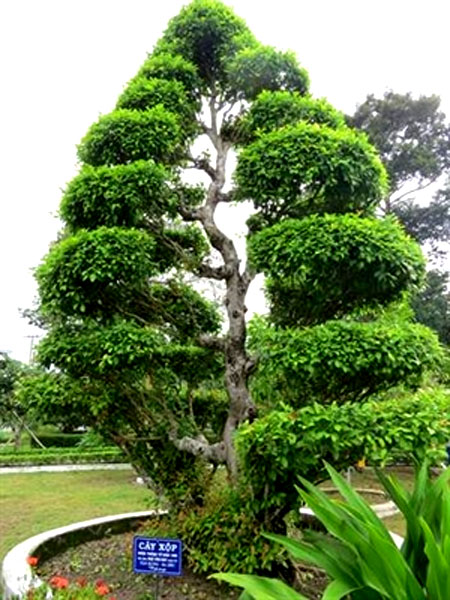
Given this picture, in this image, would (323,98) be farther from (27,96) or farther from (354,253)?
(27,96)

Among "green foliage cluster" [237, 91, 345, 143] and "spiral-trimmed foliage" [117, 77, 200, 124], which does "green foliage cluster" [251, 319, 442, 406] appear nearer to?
"green foliage cluster" [237, 91, 345, 143]

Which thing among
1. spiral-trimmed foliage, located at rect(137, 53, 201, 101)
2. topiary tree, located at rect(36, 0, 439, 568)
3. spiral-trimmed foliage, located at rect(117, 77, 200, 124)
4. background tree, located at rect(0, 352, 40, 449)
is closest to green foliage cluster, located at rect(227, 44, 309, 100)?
topiary tree, located at rect(36, 0, 439, 568)

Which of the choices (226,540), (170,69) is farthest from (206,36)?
(226,540)

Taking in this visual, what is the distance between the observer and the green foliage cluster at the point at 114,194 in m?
3.53

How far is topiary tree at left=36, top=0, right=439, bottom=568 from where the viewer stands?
10.4 feet

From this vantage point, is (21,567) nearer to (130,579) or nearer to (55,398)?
(130,579)

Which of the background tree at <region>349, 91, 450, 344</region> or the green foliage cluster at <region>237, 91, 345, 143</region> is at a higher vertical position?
the background tree at <region>349, 91, 450, 344</region>

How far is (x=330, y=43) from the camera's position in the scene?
457 centimetres

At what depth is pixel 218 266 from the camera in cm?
414

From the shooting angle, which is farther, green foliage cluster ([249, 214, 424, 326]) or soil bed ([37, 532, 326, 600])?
soil bed ([37, 532, 326, 600])

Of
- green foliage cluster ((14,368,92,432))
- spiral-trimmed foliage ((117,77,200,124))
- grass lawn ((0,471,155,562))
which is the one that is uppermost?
spiral-trimmed foliage ((117,77,200,124))

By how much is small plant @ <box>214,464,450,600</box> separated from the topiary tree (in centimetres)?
37

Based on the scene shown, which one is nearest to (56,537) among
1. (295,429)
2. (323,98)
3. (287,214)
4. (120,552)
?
(120,552)

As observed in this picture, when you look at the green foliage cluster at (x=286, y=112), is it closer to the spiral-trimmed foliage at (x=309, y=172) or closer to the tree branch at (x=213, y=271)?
the spiral-trimmed foliage at (x=309, y=172)
